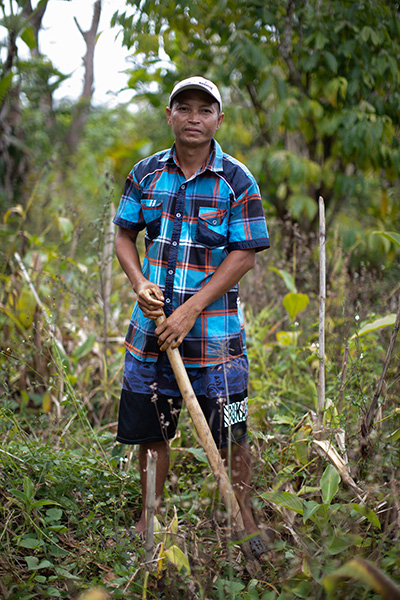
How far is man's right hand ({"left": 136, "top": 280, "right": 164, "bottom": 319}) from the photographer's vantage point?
66.8 inches

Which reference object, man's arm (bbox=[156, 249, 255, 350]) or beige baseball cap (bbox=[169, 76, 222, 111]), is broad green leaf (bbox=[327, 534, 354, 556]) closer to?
man's arm (bbox=[156, 249, 255, 350])

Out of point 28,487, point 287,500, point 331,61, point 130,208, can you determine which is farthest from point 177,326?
point 331,61

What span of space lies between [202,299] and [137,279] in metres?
0.27

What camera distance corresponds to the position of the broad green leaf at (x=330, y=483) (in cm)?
157

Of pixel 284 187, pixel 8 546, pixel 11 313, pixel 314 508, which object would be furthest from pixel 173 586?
pixel 284 187

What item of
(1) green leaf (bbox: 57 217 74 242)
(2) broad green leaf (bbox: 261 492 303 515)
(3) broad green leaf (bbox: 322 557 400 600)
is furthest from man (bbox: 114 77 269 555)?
(1) green leaf (bbox: 57 217 74 242)

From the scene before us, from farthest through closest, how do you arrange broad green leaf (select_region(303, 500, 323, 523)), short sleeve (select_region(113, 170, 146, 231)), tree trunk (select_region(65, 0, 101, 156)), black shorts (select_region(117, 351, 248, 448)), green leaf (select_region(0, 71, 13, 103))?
1. tree trunk (select_region(65, 0, 101, 156))
2. green leaf (select_region(0, 71, 13, 103))
3. short sleeve (select_region(113, 170, 146, 231))
4. black shorts (select_region(117, 351, 248, 448))
5. broad green leaf (select_region(303, 500, 323, 523))

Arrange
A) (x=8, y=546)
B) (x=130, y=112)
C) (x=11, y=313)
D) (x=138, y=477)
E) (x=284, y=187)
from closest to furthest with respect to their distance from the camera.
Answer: (x=8, y=546)
(x=138, y=477)
(x=11, y=313)
(x=284, y=187)
(x=130, y=112)

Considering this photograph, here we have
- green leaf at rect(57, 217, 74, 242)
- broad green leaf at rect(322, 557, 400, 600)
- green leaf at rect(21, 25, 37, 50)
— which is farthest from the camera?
green leaf at rect(21, 25, 37, 50)

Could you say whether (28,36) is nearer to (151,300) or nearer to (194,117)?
(194,117)

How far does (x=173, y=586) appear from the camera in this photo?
1.40 metres

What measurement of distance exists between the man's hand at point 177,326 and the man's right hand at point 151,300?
0.16ft

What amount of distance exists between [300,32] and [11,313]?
264 centimetres

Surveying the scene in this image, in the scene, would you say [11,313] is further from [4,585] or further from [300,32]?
[300,32]
